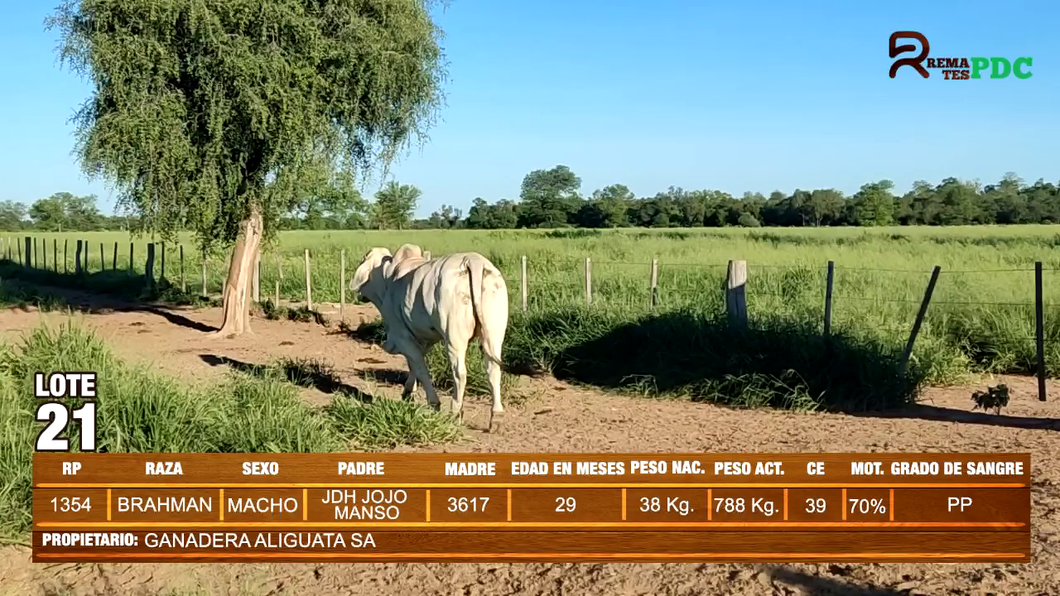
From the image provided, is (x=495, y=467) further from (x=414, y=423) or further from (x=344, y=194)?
(x=344, y=194)

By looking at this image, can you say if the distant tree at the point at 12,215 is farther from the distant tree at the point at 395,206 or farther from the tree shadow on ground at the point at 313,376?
the tree shadow on ground at the point at 313,376

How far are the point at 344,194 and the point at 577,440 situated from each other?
30.0 ft

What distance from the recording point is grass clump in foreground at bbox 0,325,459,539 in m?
5.95

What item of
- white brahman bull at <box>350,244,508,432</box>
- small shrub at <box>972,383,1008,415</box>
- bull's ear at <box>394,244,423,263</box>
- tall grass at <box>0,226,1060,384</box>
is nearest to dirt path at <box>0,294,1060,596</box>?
small shrub at <box>972,383,1008,415</box>

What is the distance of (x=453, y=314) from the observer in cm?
811

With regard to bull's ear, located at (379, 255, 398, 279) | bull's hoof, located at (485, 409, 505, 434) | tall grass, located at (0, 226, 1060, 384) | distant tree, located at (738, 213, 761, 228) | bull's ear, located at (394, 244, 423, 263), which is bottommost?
bull's hoof, located at (485, 409, 505, 434)

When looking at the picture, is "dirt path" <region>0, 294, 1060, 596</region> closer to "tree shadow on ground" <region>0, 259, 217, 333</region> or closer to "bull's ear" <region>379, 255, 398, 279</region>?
"bull's ear" <region>379, 255, 398, 279</region>

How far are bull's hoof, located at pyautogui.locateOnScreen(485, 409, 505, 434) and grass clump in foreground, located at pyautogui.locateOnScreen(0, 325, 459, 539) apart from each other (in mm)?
495

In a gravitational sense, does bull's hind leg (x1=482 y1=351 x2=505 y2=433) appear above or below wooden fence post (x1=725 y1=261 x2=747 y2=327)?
below

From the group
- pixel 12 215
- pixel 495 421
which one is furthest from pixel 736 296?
pixel 12 215

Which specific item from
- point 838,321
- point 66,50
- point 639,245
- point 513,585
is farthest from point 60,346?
point 639,245

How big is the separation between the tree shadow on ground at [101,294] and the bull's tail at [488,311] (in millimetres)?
9569

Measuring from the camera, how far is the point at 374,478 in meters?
5.42

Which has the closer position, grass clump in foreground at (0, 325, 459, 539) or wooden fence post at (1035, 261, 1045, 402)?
grass clump in foreground at (0, 325, 459, 539)
